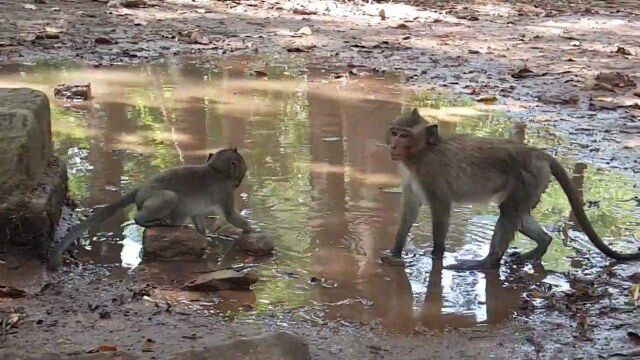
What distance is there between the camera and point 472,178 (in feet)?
22.2

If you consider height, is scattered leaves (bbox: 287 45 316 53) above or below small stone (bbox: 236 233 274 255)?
above

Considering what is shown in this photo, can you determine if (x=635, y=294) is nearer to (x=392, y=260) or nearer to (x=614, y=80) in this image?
(x=392, y=260)

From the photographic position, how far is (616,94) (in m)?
12.4

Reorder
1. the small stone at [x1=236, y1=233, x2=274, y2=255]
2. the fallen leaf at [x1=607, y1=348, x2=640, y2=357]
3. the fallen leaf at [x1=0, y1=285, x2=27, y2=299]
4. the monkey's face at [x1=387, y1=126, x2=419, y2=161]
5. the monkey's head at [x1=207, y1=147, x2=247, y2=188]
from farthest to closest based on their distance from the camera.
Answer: the monkey's head at [x1=207, y1=147, x2=247, y2=188] → the small stone at [x1=236, y1=233, x2=274, y2=255] → the monkey's face at [x1=387, y1=126, x2=419, y2=161] → the fallen leaf at [x1=0, y1=285, x2=27, y2=299] → the fallen leaf at [x1=607, y1=348, x2=640, y2=357]

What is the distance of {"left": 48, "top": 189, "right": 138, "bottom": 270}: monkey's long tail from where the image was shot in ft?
20.9

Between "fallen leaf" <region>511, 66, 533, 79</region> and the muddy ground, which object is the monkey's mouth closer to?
the muddy ground

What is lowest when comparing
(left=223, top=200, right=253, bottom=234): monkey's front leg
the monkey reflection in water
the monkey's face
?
the monkey reflection in water

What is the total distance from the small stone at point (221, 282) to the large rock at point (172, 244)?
0.54m

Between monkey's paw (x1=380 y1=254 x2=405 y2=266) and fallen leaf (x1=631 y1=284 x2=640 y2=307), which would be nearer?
fallen leaf (x1=631 y1=284 x2=640 y2=307)

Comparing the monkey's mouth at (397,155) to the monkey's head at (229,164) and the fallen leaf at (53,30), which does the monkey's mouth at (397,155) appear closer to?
the monkey's head at (229,164)

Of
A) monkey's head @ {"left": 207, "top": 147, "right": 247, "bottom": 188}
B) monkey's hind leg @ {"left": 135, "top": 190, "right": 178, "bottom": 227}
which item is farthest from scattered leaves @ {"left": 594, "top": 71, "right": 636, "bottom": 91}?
monkey's hind leg @ {"left": 135, "top": 190, "right": 178, "bottom": 227}

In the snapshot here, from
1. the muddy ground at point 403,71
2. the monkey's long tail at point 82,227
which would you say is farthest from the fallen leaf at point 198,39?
the monkey's long tail at point 82,227

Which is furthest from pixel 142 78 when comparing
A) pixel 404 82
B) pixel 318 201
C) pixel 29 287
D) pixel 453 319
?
pixel 453 319

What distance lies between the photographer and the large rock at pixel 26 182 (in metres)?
6.45
